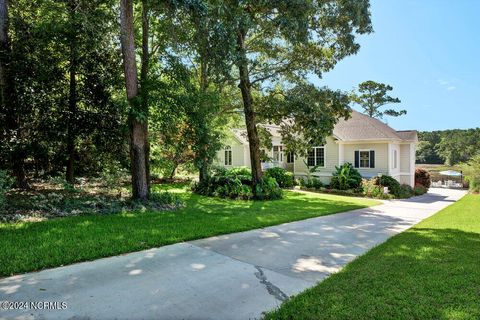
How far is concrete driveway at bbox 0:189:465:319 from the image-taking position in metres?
3.46

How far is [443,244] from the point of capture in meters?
6.42

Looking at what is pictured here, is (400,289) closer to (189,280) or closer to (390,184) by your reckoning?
(189,280)

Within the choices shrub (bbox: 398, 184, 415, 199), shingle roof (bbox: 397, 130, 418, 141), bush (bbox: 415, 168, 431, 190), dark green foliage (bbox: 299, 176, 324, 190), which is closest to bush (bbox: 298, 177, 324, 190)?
dark green foliage (bbox: 299, 176, 324, 190)

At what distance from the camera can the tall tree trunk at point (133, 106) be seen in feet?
32.0

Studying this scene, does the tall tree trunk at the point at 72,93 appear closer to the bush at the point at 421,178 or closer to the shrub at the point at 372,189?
the shrub at the point at 372,189

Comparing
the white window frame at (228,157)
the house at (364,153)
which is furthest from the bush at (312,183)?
the white window frame at (228,157)

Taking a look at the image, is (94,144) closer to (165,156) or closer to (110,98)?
(110,98)

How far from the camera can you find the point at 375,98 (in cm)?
3972

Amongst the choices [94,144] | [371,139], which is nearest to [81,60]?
[94,144]

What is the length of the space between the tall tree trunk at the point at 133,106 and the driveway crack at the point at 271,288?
649cm

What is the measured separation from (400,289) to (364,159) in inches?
735

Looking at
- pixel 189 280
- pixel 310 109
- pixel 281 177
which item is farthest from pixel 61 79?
pixel 281 177

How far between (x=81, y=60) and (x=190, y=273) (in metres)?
9.53

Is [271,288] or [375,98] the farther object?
[375,98]
